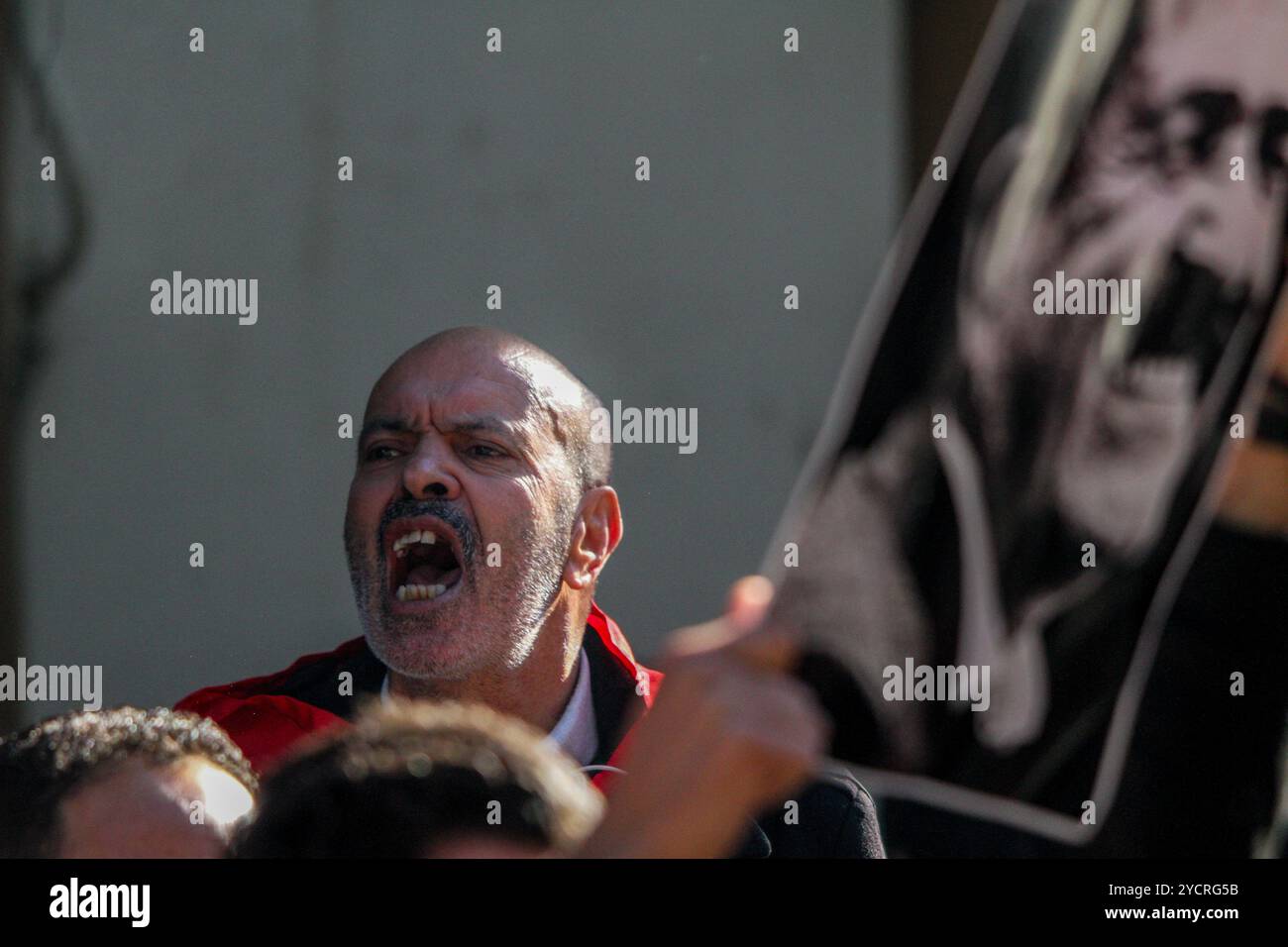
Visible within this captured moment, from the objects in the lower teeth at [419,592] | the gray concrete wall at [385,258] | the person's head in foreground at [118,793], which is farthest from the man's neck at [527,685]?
the person's head in foreground at [118,793]

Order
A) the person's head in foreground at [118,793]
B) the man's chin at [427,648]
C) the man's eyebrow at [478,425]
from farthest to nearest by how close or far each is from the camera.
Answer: the man's eyebrow at [478,425] < the man's chin at [427,648] < the person's head in foreground at [118,793]

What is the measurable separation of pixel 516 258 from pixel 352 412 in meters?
0.42

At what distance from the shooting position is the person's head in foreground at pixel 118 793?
1.65m

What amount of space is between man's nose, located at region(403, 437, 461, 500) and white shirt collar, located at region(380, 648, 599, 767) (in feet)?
1.13

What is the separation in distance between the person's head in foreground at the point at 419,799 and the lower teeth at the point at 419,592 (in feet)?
5.72

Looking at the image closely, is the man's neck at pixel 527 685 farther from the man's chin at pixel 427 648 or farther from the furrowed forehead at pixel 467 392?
the furrowed forehead at pixel 467 392

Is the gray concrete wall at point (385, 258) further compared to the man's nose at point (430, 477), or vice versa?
the gray concrete wall at point (385, 258)

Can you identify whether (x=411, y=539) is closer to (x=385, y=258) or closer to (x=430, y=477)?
(x=430, y=477)

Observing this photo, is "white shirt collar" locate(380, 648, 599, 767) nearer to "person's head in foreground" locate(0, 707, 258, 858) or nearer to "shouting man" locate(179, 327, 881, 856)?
"shouting man" locate(179, 327, 881, 856)

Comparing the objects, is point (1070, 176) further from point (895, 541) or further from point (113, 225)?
point (113, 225)

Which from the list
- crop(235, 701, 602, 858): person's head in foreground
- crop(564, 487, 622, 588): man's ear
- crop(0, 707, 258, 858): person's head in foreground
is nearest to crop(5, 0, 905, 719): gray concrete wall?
crop(564, 487, 622, 588): man's ear
